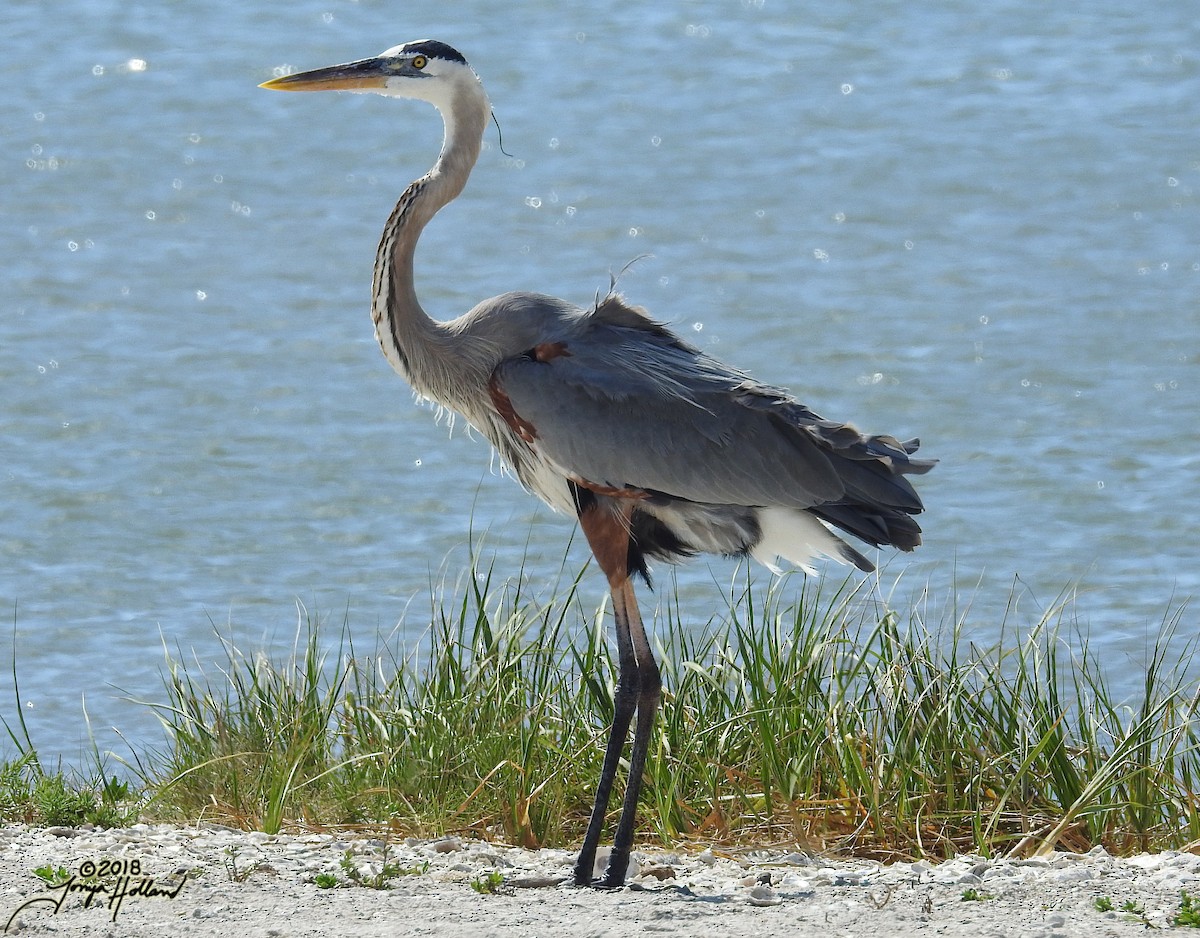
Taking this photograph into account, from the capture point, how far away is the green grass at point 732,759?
20.9 feet

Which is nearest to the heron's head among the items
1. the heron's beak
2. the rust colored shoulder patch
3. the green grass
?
the heron's beak

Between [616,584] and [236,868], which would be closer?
[236,868]

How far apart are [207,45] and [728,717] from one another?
52.9 ft

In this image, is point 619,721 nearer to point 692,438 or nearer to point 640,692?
point 640,692

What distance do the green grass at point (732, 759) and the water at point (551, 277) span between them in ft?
Result: 9.26

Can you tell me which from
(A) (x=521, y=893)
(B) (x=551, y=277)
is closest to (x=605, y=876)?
(A) (x=521, y=893)

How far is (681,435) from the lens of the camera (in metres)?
6.25

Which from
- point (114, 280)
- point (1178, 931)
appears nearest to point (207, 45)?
point (114, 280)

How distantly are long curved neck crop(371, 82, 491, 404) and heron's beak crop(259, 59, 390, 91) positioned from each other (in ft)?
0.82

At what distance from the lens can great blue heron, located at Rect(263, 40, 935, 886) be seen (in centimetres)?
619

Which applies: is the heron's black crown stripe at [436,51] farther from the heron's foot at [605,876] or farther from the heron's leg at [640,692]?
the heron's foot at [605,876]

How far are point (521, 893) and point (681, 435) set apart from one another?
144 cm

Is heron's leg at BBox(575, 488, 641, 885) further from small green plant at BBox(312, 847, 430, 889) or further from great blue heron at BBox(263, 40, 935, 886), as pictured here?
small green plant at BBox(312, 847, 430, 889)

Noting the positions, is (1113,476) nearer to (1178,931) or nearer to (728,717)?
(728,717)
